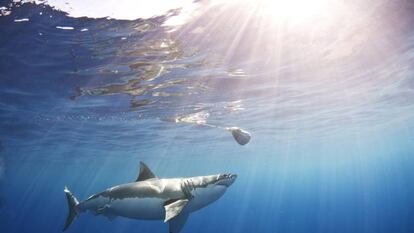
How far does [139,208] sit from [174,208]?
1.60m

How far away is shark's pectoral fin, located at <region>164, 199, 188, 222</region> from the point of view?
19.6 feet

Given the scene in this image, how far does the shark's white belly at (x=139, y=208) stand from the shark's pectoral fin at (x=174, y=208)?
708mm

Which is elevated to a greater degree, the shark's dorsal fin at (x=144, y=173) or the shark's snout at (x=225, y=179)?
the shark's snout at (x=225, y=179)

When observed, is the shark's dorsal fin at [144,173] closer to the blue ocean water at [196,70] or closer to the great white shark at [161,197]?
the great white shark at [161,197]

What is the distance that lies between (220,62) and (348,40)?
571cm

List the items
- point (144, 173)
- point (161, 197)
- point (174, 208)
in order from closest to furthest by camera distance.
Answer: point (174, 208)
point (161, 197)
point (144, 173)

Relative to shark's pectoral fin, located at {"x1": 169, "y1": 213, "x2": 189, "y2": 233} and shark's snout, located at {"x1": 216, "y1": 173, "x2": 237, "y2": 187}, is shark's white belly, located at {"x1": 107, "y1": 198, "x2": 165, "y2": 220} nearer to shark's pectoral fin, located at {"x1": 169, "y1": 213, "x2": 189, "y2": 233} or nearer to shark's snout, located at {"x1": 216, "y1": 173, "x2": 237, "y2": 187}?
Answer: shark's pectoral fin, located at {"x1": 169, "y1": 213, "x2": 189, "y2": 233}

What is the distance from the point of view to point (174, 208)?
20.4 ft

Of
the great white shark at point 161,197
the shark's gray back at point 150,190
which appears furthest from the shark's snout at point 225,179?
the shark's gray back at point 150,190

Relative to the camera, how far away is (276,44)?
12.4 m

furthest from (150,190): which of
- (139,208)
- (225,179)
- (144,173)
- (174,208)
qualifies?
(225,179)

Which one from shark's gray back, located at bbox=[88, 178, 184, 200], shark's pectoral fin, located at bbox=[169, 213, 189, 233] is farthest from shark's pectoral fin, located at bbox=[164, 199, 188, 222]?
shark's gray back, located at bbox=[88, 178, 184, 200]

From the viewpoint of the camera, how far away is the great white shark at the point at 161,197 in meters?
6.77

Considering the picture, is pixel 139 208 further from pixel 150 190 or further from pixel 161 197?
pixel 161 197
